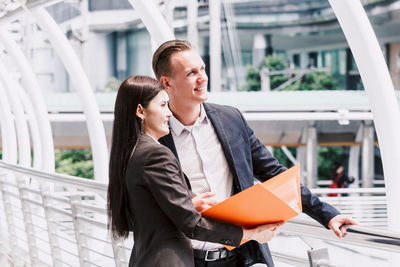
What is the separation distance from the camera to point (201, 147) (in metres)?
1.88

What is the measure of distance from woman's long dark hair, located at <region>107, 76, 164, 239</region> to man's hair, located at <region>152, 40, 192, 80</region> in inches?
8.1

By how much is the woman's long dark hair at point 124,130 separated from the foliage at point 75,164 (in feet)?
57.7

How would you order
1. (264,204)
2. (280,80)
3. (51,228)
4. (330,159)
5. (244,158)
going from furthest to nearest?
(280,80) → (330,159) → (51,228) → (244,158) → (264,204)

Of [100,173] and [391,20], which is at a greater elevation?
[391,20]

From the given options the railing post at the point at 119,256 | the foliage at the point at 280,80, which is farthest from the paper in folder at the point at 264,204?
the foliage at the point at 280,80

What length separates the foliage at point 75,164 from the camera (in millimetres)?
18984

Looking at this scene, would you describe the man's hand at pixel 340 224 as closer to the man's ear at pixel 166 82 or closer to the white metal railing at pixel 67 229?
the white metal railing at pixel 67 229

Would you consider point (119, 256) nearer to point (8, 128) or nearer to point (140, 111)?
point (140, 111)

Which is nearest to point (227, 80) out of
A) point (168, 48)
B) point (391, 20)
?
point (391, 20)

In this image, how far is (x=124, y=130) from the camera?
1664 mm

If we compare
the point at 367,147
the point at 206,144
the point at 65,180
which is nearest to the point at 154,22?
the point at 65,180

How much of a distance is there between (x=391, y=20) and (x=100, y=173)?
49.6ft

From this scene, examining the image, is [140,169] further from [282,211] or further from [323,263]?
[323,263]

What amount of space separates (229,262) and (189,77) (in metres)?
0.59
